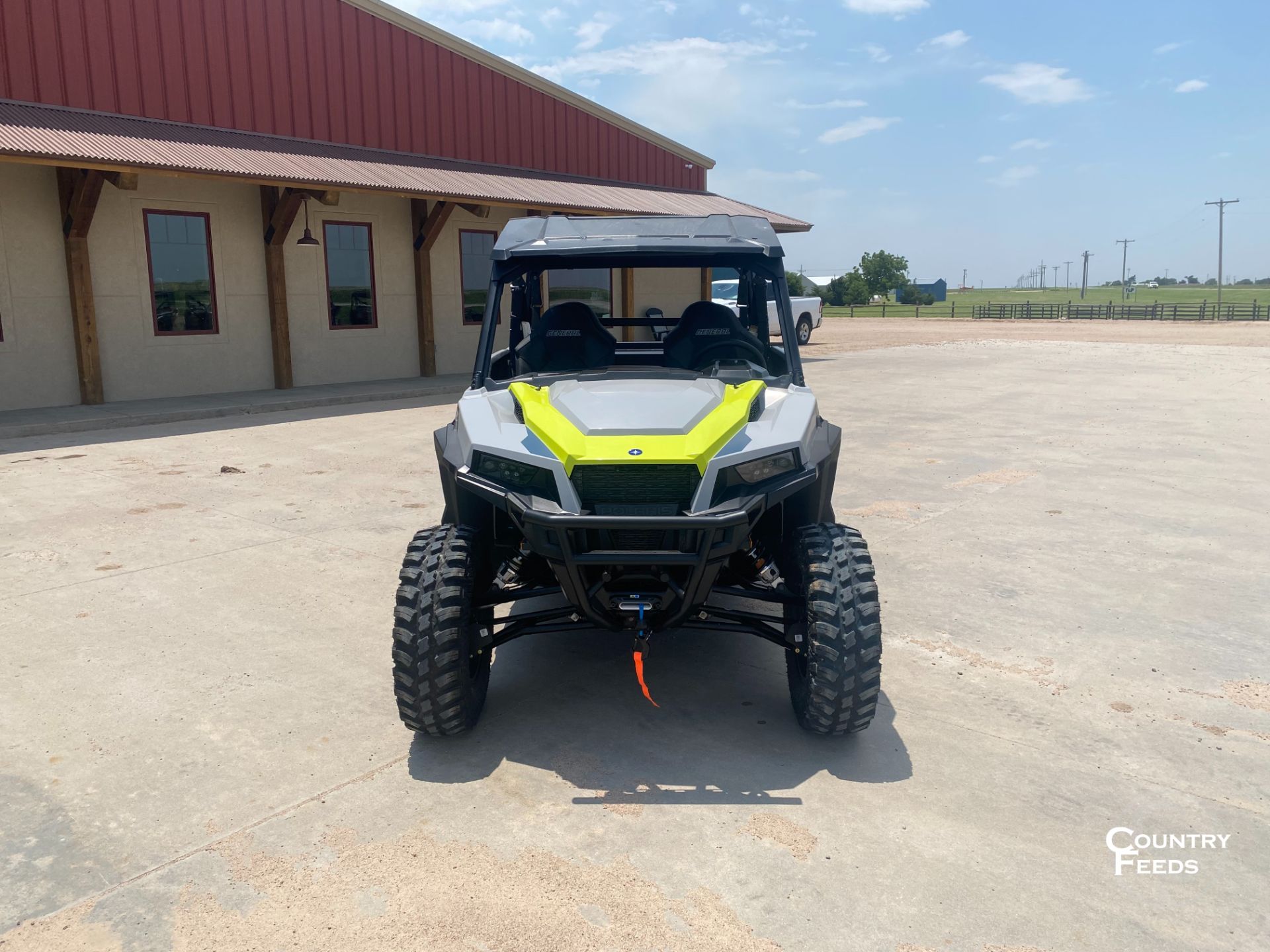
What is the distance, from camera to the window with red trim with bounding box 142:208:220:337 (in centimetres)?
1427

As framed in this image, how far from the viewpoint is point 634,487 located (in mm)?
3318

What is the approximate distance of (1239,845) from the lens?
296 centimetres

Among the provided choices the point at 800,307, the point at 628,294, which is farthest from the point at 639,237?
the point at 800,307

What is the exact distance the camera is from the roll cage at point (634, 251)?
423 centimetres

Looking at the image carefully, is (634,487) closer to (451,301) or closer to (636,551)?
(636,551)

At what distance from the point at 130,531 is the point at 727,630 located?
491 cm

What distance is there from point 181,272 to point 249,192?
1.81 m

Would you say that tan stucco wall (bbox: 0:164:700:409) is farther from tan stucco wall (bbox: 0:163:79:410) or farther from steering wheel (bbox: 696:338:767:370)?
steering wheel (bbox: 696:338:767:370)

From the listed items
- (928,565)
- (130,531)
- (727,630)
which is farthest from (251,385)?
(727,630)

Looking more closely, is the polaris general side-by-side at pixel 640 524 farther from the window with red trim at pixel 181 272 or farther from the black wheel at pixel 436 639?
the window with red trim at pixel 181 272

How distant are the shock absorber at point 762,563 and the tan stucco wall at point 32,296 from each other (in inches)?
493

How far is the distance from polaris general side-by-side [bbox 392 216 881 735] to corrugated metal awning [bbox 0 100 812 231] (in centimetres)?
982

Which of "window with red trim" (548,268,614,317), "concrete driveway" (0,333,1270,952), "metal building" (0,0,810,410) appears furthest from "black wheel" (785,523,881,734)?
"window with red trim" (548,268,614,317)

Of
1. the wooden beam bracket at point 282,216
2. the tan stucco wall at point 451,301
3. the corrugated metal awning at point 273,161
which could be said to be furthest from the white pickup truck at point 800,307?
the wooden beam bracket at point 282,216
